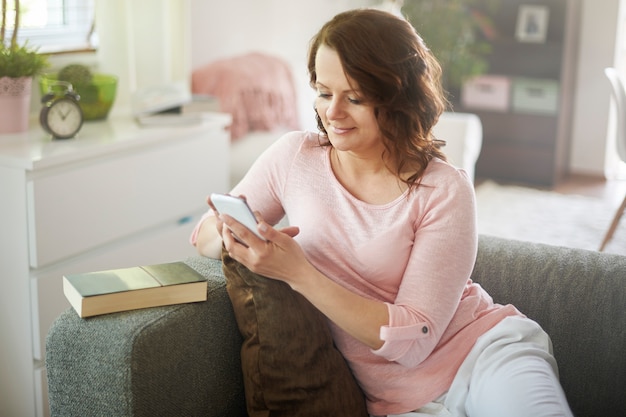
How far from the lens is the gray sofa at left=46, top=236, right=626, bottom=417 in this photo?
1.43 meters

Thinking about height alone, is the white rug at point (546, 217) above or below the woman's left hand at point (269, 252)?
below

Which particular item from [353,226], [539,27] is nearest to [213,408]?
Result: [353,226]

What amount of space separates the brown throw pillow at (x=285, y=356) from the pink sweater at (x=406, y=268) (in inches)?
3.0

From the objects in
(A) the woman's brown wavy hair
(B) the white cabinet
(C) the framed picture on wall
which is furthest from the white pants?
(C) the framed picture on wall

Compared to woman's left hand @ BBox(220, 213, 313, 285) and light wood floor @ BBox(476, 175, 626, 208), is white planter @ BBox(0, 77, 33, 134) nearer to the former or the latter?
woman's left hand @ BBox(220, 213, 313, 285)

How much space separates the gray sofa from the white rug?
86.9 inches

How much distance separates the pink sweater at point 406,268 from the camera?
149cm

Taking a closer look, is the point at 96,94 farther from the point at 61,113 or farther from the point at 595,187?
the point at 595,187

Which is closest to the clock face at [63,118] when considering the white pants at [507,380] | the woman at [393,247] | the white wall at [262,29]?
the woman at [393,247]

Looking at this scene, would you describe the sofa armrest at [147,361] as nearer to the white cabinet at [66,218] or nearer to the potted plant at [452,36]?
the white cabinet at [66,218]

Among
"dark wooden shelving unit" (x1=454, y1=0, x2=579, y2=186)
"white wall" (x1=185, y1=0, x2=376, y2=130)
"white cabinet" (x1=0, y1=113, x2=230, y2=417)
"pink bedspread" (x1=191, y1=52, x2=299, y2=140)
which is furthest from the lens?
"dark wooden shelving unit" (x1=454, y1=0, x2=579, y2=186)

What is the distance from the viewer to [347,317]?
1474 millimetres

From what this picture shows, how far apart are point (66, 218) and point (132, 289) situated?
2.59ft

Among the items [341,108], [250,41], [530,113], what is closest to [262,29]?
[250,41]
